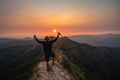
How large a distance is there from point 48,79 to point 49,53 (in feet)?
9.25

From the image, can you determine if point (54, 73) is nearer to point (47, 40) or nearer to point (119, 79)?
point (47, 40)

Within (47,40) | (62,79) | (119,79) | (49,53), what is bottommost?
(119,79)

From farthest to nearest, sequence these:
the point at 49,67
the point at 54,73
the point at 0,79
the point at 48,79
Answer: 1. the point at 0,79
2. the point at 49,67
3. the point at 54,73
4. the point at 48,79

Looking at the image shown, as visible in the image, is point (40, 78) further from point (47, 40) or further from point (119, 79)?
point (119, 79)

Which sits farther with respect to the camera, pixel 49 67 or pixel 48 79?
pixel 49 67

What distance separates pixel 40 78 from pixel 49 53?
3.01 metres

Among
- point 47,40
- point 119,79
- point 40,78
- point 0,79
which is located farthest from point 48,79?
point 119,79

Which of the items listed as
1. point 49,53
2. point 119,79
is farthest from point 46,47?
point 119,79

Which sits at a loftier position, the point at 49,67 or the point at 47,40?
the point at 47,40

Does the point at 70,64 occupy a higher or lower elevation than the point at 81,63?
higher

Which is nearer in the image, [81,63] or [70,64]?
[70,64]

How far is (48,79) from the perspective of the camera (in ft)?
53.3

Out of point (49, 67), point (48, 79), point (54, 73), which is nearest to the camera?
point (48, 79)

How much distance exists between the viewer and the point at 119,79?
270 ft
